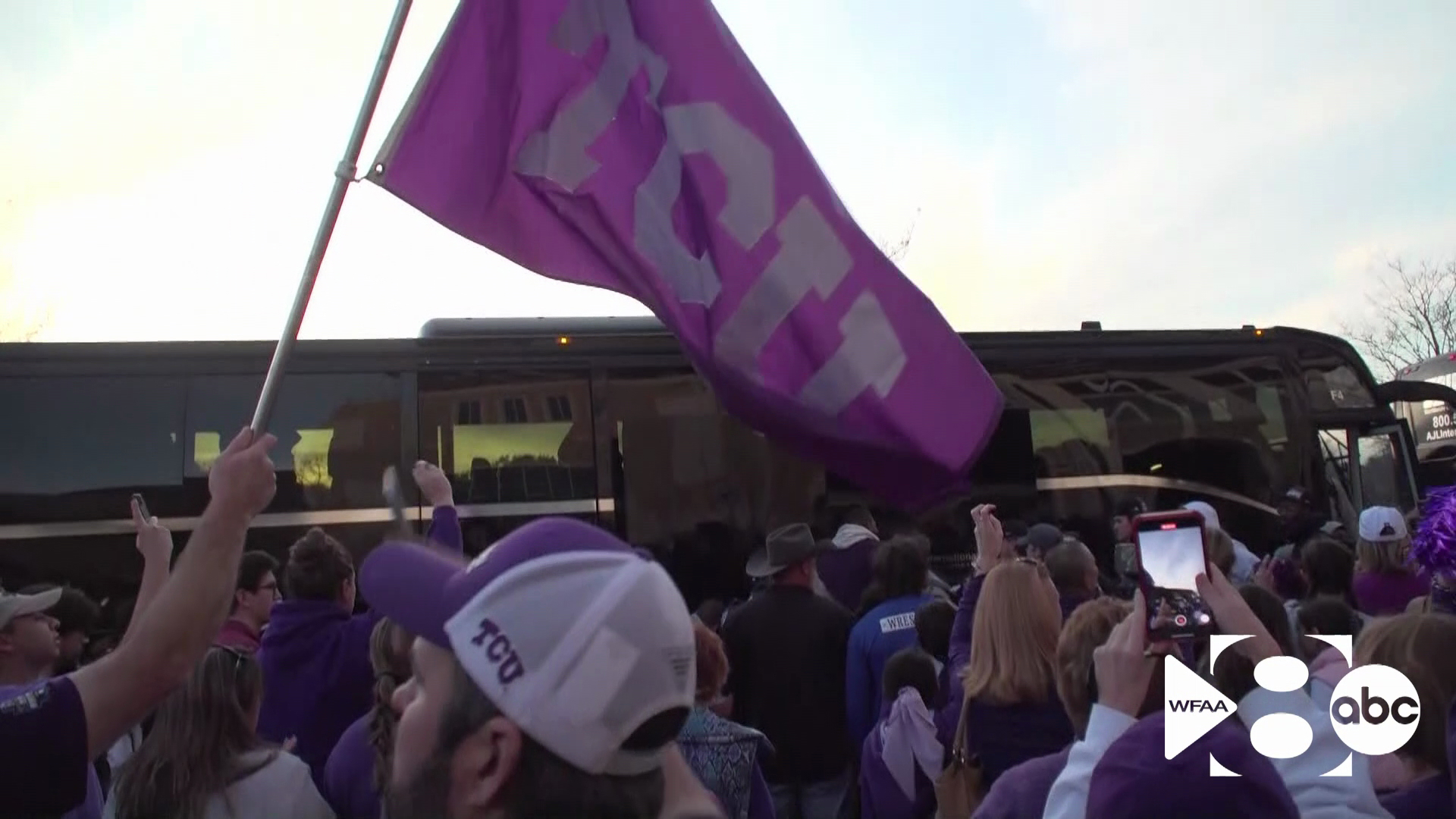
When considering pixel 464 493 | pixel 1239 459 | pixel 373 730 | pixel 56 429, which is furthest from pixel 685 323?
pixel 1239 459

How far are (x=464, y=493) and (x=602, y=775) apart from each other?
891 centimetres

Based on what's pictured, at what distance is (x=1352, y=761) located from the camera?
2984mm

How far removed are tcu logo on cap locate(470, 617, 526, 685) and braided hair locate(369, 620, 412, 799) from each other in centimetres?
156

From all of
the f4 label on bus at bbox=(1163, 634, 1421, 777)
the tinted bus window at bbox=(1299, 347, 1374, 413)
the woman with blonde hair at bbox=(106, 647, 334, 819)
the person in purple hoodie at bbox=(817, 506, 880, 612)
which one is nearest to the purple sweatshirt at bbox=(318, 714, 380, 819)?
the woman with blonde hair at bbox=(106, 647, 334, 819)

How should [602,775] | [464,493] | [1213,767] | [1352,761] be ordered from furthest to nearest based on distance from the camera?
[464,493], [1352,761], [1213,767], [602,775]

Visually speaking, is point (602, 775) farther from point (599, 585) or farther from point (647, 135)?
point (647, 135)

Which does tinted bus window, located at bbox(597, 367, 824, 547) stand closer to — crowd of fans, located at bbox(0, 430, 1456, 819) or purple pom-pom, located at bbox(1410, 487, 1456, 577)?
crowd of fans, located at bbox(0, 430, 1456, 819)

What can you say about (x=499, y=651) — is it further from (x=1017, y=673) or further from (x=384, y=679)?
(x=1017, y=673)

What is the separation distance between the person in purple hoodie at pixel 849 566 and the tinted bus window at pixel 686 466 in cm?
290

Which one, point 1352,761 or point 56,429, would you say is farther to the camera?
point 56,429

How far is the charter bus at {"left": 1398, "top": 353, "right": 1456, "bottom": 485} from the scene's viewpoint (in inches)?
517

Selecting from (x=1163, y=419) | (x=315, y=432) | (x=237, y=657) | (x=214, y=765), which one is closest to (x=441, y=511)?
(x=237, y=657)

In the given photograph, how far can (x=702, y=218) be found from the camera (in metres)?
4.02

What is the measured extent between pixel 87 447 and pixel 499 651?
30.0 feet
